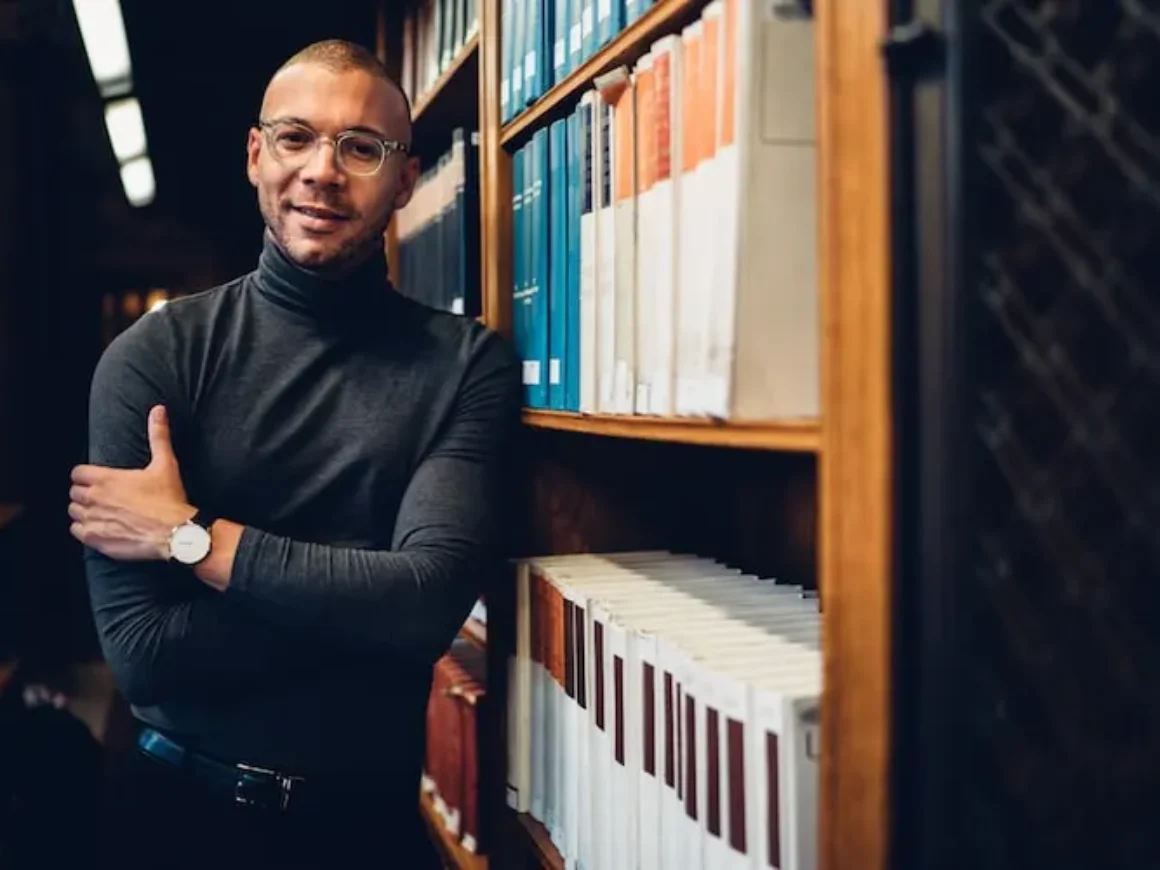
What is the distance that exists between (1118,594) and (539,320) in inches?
35.3

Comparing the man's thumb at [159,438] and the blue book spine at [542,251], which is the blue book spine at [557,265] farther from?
the man's thumb at [159,438]

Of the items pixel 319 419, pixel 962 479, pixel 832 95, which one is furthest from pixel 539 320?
pixel 962 479

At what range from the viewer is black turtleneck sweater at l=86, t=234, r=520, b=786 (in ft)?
4.04

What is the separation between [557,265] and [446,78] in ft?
2.48

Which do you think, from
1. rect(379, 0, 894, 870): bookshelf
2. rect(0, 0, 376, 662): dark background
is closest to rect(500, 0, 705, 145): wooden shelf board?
rect(379, 0, 894, 870): bookshelf

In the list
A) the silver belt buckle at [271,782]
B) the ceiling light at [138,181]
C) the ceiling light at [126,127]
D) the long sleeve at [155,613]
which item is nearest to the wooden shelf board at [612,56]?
the long sleeve at [155,613]

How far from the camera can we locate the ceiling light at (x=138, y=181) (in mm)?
4775

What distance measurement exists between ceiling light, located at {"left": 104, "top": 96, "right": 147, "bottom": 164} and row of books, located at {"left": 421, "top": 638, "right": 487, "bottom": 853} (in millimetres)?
2574

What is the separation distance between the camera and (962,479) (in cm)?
60

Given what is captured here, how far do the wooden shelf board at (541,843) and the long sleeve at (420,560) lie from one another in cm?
30

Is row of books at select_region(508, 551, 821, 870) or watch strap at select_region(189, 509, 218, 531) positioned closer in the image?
row of books at select_region(508, 551, 821, 870)

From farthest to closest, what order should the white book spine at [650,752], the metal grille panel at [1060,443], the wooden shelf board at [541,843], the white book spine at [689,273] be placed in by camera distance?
the wooden shelf board at [541,843] → the white book spine at [650,752] → the white book spine at [689,273] → the metal grille panel at [1060,443]

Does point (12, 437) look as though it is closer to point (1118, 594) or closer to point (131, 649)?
point (131, 649)

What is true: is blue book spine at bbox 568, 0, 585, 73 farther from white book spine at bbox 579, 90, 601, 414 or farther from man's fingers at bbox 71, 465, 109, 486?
man's fingers at bbox 71, 465, 109, 486
